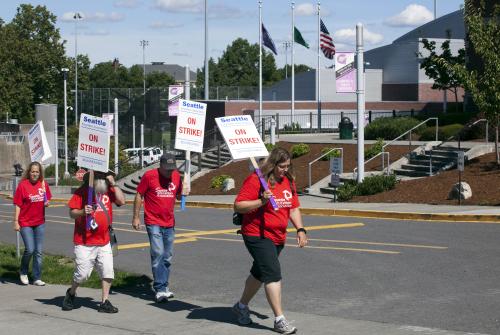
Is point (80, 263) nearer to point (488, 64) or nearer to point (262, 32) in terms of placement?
point (488, 64)

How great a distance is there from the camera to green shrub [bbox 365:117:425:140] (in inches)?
1451

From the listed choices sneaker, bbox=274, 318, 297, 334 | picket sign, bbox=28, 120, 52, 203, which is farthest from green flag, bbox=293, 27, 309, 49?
sneaker, bbox=274, 318, 297, 334

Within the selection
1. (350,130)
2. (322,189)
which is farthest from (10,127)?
(322,189)

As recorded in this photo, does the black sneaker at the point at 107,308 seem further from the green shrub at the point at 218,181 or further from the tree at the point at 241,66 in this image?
the tree at the point at 241,66

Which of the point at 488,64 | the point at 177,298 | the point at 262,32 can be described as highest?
the point at 262,32

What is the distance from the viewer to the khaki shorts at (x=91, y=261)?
411 inches

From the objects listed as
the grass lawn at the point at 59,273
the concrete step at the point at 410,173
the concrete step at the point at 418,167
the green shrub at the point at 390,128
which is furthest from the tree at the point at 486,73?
the grass lawn at the point at 59,273

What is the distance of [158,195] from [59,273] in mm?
3474

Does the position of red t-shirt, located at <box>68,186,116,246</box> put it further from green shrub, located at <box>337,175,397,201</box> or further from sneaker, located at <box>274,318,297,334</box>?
green shrub, located at <box>337,175,397,201</box>

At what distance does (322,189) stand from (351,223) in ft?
29.5

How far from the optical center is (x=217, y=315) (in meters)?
9.91

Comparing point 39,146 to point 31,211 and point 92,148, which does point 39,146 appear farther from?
point 92,148

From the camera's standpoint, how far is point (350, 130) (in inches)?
1566

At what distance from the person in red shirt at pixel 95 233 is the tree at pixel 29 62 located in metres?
81.9
